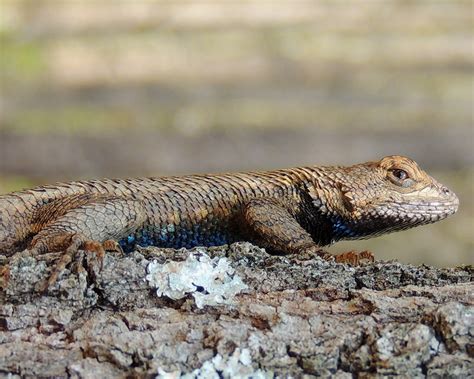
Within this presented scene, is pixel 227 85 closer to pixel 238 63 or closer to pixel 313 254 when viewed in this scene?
pixel 238 63

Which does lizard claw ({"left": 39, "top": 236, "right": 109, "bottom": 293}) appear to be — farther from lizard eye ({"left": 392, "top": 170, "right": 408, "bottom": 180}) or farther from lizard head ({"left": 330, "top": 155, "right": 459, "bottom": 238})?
lizard eye ({"left": 392, "top": 170, "right": 408, "bottom": 180})

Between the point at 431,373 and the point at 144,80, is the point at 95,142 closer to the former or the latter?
the point at 144,80

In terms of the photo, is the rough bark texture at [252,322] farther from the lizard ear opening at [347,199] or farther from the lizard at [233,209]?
the lizard ear opening at [347,199]

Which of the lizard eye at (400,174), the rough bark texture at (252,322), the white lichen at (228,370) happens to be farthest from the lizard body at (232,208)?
the white lichen at (228,370)

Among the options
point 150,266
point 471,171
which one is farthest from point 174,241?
point 471,171

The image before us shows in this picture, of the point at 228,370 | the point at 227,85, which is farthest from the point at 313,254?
the point at 227,85
